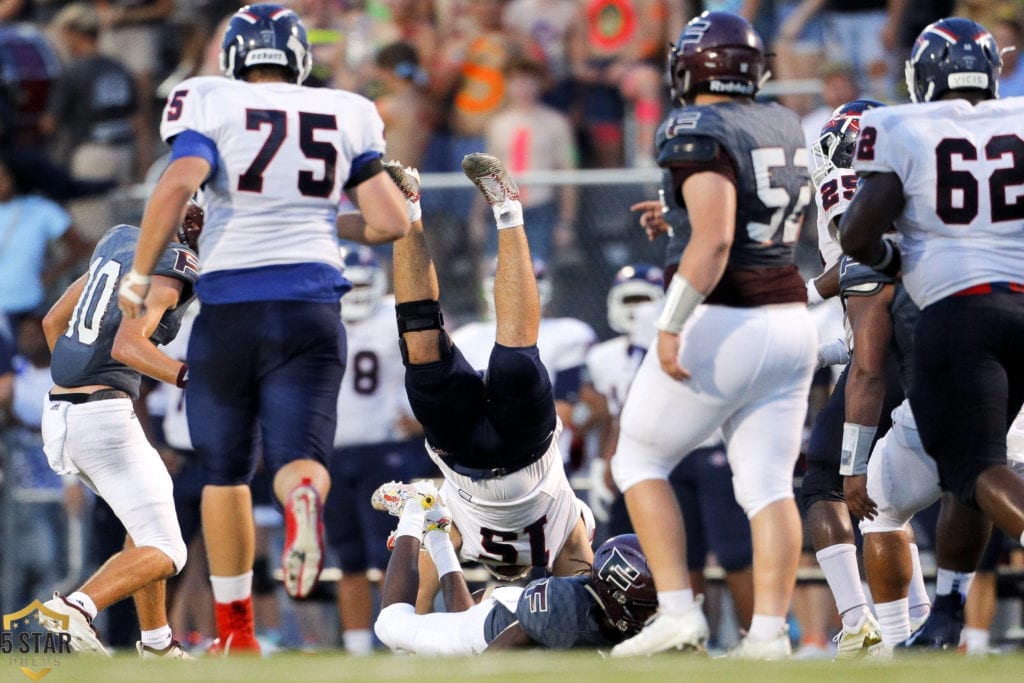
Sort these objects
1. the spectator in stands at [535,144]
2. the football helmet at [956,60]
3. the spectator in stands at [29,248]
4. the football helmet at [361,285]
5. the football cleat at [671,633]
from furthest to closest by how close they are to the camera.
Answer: the spectator in stands at [29,248] < the spectator in stands at [535,144] < the football helmet at [361,285] < the football helmet at [956,60] < the football cleat at [671,633]

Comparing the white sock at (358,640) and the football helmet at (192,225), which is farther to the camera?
the white sock at (358,640)

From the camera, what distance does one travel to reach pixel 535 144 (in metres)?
12.2

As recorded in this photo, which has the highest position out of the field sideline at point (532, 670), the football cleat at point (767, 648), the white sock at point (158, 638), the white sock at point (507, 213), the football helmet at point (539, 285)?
the white sock at point (507, 213)

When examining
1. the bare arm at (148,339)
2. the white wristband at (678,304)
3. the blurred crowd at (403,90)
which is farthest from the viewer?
the blurred crowd at (403,90)

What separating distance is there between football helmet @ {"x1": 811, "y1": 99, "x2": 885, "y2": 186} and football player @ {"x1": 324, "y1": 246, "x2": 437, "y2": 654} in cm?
376

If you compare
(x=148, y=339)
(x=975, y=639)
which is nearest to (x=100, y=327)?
(x=148, y=339)

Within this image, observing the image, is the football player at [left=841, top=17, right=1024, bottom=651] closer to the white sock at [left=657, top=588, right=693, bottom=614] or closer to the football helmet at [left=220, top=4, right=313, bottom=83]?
the white sock at [left=657, top=588, right=693, bottom=614]

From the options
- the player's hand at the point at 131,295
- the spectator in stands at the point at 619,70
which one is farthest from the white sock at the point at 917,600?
the spectator in stands at the point at 619,70

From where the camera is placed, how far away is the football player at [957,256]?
6348 millimetres

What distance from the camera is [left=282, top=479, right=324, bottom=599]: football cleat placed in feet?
20.1

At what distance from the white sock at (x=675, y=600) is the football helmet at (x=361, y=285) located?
5514mm

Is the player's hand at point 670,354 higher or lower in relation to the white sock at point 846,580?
higher

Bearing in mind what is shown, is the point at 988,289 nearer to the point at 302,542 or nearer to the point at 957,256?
the point at 957,256

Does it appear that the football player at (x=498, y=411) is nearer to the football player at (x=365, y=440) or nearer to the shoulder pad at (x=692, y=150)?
the shoulder pad at (x=692, y=150)
